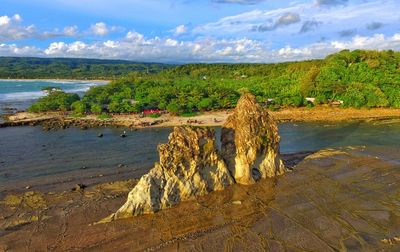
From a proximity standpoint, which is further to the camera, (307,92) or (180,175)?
(307,92)

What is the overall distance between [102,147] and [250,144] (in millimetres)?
24288

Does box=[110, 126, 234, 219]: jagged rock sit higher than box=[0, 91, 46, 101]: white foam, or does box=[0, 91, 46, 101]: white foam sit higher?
box=[110, 126, 234, 219]: jagged rock

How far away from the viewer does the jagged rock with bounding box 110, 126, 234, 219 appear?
25219 mm

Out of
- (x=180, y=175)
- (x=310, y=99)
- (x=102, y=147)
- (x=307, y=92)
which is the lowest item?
(x=102, y=147)

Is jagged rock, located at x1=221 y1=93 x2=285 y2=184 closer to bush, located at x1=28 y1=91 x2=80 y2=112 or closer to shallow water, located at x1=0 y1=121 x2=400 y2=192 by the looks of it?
shallow water, located at x1=0 y1=121 x2=400 y2=192

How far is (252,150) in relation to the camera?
99.8 ft

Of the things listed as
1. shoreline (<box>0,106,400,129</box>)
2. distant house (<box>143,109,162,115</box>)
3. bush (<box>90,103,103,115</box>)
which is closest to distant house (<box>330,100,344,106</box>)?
shoreline (<box>0,106,400,129</box>)

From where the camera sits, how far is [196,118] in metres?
67.4

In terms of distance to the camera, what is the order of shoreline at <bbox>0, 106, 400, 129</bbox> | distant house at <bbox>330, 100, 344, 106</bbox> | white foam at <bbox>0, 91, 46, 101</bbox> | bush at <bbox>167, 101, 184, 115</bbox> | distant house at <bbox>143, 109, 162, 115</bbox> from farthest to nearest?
white foam at <bbox>0, 91, 46, 101</bbox>
distant house at <bbox>330, 100, 344, 106</bbox>
distant house at <bbox>143, 109, 162, 115</bbox>
bush at <bbox>167, 101, 184, 115</bbox>
shoreline at <bbox>0, 106, 400, 129</bbox>

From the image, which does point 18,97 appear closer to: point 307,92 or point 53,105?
point 53,105

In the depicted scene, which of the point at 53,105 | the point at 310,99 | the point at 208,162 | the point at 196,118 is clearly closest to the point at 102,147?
the point at 196,118

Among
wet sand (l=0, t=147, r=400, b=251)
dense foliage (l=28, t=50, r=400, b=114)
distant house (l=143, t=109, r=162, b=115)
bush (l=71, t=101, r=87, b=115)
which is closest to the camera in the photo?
wet sand (l=0, t=147, r=400, b=251)

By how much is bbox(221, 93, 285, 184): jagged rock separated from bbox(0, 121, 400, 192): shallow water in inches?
380

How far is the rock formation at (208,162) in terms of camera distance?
1007 inches
